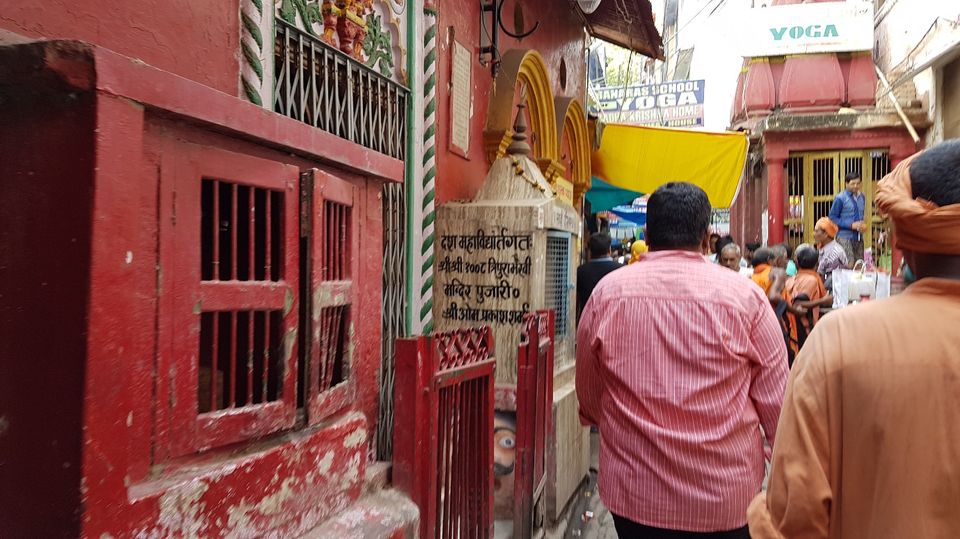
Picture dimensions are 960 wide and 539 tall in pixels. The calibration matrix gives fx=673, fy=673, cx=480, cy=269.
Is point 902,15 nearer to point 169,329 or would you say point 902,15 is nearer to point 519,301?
point 519,301

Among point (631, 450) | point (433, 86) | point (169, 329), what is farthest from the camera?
point (433, 86)

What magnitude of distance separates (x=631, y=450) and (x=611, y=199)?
32.5ft

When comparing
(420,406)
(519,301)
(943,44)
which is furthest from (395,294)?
(943,44)

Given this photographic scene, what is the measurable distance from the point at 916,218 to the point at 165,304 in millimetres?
1567

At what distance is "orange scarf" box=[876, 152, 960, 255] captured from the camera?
1.29 meters

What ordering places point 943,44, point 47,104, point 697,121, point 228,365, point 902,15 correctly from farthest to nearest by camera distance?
point 697,121 → point 902,15 → point 943,44 → point 228,365 → point 47,104

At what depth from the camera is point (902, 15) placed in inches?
521

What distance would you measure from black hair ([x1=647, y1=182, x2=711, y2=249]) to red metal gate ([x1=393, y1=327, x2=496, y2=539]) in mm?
865

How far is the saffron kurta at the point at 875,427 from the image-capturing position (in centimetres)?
127

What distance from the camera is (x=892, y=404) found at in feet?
4.28

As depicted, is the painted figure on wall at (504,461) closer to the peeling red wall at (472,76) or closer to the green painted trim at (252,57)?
the peeling red wall at (472,76)

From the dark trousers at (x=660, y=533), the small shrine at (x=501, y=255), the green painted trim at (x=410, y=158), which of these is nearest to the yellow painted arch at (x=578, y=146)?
the small shrine at (x=501, y=255)

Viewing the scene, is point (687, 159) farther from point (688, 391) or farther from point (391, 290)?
point (688, 391)

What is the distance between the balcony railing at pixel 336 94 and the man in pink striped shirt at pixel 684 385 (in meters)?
1.85
